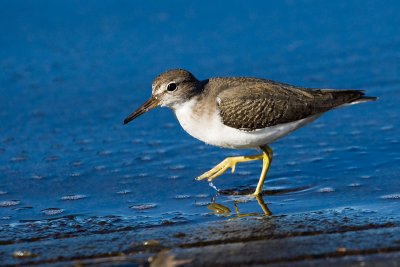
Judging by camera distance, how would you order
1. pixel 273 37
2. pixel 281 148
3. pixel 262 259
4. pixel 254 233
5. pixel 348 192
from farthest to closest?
1. pixel 273 37
2. pixel 281 148
3. pixel 348 192
4. pixel 254 233
5. pixel 262 259

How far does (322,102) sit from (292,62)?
12.3 ft

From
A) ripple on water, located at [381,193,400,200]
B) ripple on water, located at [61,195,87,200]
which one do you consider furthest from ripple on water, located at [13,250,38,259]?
ripple on water, located at [381,193,400,200]

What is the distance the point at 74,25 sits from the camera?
14133 millimetres

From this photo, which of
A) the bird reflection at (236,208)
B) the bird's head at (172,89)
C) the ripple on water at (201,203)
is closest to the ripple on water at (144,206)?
the ripple on water at (201,203)

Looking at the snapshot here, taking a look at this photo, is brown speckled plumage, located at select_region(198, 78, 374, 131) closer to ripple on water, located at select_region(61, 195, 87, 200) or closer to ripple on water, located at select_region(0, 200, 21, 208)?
ripple on water, located at select_region(61, 195, 87, 200)

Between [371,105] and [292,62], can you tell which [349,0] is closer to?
[292,62]

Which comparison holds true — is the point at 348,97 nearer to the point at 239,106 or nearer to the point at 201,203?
the point at 239,106

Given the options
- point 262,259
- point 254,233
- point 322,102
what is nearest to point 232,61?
point 322,102

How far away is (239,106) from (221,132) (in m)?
0.35

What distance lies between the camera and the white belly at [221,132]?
9.05 metres

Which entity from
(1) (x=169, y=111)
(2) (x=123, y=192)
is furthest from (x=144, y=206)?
(1) (x=169, y=111)

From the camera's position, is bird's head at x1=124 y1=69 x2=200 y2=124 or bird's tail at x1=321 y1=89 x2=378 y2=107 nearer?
bird's head at x1=124 y1=69 x2=200 y2=124

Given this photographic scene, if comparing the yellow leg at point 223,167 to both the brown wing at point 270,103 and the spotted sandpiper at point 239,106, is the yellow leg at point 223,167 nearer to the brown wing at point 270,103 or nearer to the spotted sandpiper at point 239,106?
the spotted sandpiper at point 239,106

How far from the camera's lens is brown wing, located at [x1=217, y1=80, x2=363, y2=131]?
9.08 meters
